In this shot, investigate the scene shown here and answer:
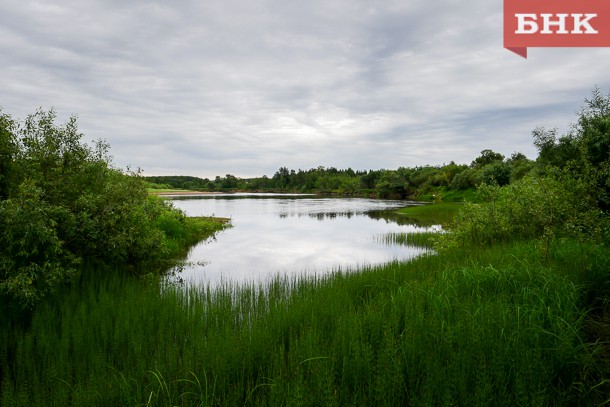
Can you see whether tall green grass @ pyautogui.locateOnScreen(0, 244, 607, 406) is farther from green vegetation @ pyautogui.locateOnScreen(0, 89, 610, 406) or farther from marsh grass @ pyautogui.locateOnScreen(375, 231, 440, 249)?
marsh grass @ pyautogui.locateOnScreen(375, 231, 440, 249)

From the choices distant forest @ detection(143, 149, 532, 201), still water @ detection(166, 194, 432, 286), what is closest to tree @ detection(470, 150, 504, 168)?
distant forest @ detection(143, 149, 532, 201)

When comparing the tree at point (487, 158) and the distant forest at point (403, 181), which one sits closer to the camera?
the distant forest at point (403, 181)

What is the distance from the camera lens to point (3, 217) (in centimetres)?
610

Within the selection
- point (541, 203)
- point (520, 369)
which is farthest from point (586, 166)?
point (520, 369)

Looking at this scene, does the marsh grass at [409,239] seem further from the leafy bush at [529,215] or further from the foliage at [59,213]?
the foliage at [59,213]

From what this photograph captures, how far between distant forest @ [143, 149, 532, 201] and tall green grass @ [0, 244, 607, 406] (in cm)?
776

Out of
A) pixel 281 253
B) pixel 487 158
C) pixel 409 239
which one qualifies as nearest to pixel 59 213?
pixel 281 253

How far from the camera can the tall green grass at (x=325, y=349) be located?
3.94 m

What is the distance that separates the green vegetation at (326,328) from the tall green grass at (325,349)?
29 mm

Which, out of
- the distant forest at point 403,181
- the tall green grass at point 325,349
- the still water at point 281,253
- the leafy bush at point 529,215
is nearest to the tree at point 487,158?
the distant forest at point 403,181

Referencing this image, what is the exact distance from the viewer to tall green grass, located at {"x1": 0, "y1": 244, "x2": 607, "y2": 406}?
394cm

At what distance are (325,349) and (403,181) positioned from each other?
91.3m

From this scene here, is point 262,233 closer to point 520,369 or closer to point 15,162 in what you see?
point 15,162

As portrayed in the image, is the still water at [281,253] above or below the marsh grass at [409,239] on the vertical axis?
below
